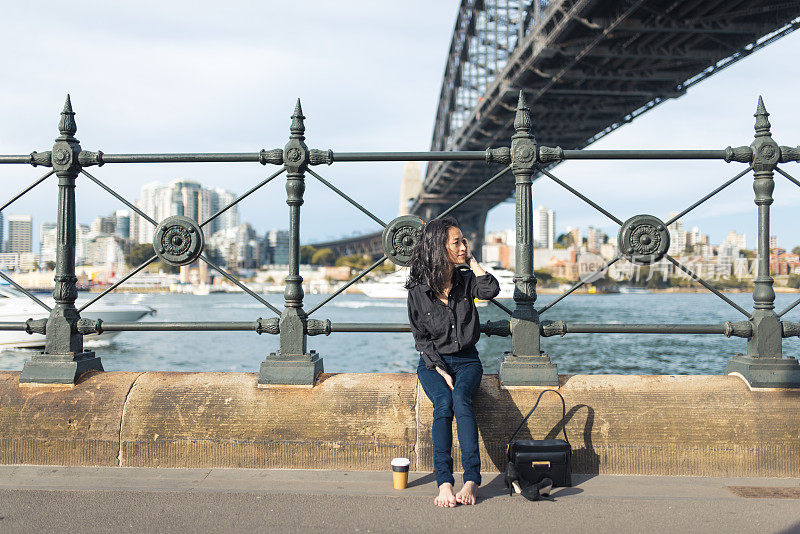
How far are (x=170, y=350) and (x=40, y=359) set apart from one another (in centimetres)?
1944

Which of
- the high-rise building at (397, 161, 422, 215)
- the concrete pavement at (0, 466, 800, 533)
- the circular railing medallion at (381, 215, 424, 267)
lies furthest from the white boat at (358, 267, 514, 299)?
the concrete pavement at (0, 466, 800, 533)

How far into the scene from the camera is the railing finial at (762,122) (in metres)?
3.11

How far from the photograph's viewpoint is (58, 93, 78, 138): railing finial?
3287 millimetres

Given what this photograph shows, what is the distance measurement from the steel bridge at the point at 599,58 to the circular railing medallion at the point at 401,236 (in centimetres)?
1667

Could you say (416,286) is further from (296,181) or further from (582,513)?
(582,513)

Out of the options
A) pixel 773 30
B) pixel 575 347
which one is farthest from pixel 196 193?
pixel 773 30

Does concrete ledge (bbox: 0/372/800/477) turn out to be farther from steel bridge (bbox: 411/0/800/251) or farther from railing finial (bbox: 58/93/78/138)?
steel bridge (bbox: 411/0/800/251)

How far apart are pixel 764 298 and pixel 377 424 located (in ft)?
6.36

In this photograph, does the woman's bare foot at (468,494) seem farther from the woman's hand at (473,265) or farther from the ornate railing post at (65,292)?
the ornate railing post at (65,292)

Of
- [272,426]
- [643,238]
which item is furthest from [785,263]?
[272,426]

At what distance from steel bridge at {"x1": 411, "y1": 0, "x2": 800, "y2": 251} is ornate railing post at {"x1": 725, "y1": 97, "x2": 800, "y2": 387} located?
1666 centimetres

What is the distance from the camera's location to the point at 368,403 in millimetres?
2904

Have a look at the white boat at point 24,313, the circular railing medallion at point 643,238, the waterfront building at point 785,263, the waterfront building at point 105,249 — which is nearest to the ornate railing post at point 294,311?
the circular railing medallion at point 643,238

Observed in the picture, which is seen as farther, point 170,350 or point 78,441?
point 170,350
